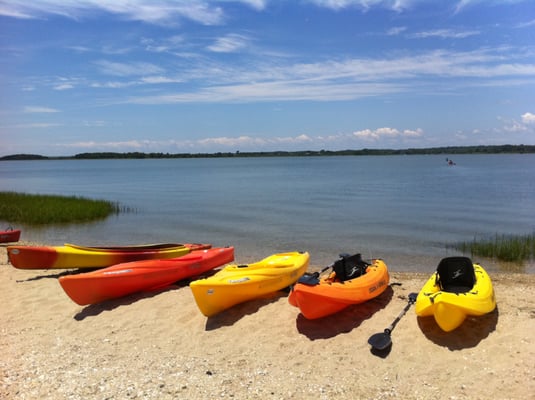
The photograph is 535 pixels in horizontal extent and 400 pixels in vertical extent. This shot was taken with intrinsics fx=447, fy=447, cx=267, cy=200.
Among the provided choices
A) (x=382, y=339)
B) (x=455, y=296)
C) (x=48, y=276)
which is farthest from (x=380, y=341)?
(x=48, y=276)

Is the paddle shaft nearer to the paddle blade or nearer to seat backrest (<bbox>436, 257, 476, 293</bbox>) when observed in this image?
the paddle blade

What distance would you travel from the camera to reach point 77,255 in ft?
27.5

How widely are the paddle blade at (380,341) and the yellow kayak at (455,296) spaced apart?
0.53 m

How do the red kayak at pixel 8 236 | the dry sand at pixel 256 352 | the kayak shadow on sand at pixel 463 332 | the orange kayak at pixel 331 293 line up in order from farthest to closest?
1. the red kayak at pixel 8 236
2. the orange kayak at pixel 331 293
3. the kayak shadow on sand at pixel 463 332
4. the dry sand at pixel 256 352

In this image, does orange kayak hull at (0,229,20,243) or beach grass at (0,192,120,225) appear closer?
orange kayak hull at (0,229,20,243)

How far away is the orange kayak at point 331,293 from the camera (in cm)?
536

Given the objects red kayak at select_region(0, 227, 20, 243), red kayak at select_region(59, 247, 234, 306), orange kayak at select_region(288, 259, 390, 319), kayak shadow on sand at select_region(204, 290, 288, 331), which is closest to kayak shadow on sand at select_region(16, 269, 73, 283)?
red kayak at select_region(59, 247, 234, 306)

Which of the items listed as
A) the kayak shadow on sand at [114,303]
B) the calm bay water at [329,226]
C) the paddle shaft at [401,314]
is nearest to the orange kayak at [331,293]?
the paddle shaft at [401,314]

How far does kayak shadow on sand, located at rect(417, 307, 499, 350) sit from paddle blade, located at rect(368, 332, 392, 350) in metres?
0.53

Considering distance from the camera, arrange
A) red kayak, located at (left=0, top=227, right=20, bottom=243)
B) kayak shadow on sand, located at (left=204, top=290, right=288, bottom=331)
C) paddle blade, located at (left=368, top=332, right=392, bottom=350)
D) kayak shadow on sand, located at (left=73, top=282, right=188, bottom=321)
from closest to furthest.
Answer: paddle blade, located at (left=368, top=332, right=392, bottom=350) → kayak shadow on sand, located at (left=204, top=290, right=288, bottom=331) → kayak shadow on sand, located at (left=73, top=282, right=188, bottom=321) → red kayak, located at (left=0, top=227, right=20, bottom=243)

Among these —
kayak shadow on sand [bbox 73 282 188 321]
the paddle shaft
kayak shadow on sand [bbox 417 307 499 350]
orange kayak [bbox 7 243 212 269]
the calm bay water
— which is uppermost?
orange kayak [bbox 7 243 212 269]

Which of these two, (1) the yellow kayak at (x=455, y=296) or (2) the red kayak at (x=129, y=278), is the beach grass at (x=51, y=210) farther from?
(1) the yellow kayak at (x=455, y=296)

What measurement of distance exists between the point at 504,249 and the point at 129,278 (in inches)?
336

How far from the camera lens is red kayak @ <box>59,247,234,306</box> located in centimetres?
645
